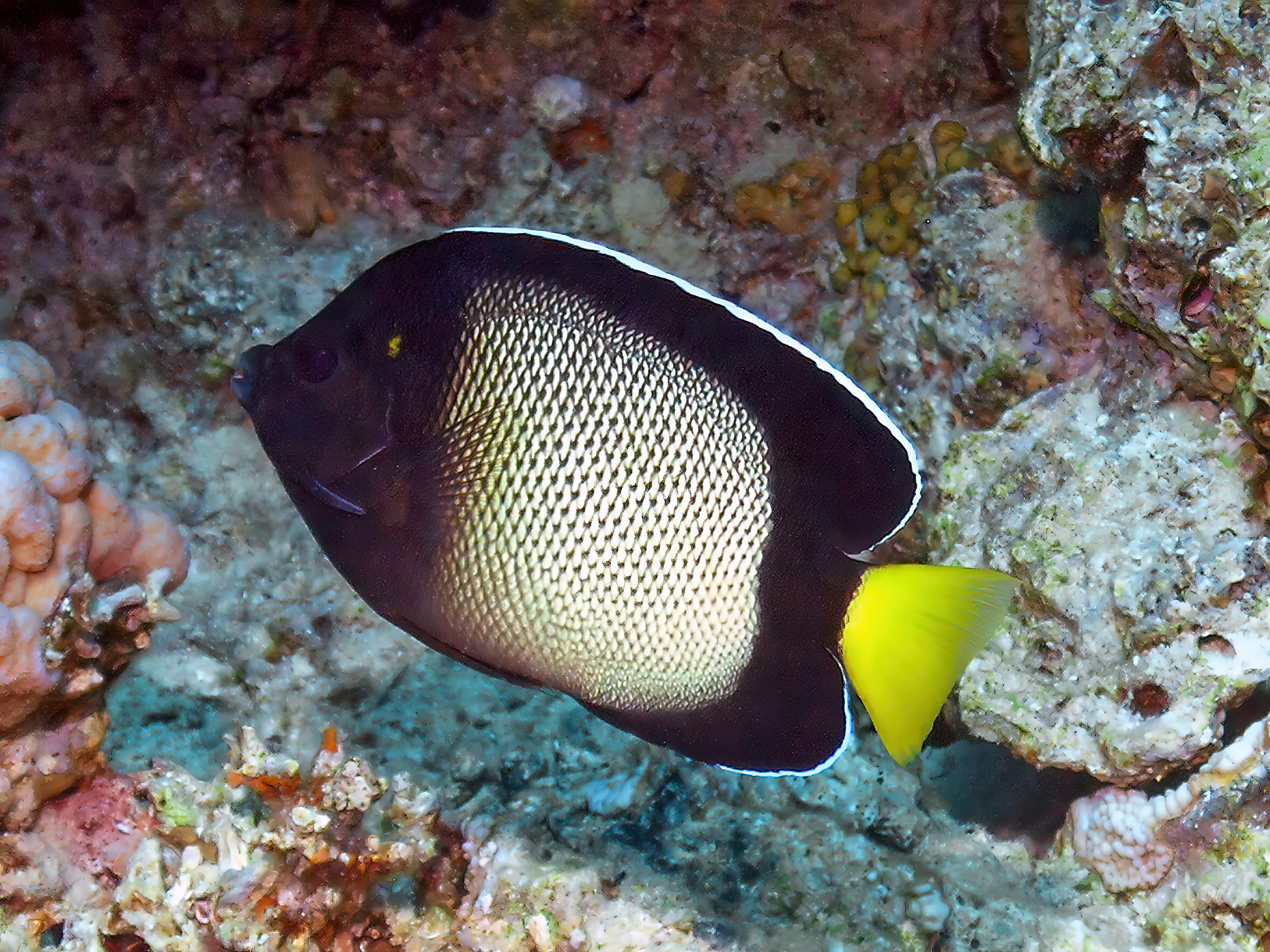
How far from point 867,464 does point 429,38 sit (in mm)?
1960

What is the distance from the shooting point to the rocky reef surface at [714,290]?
199 centimetres

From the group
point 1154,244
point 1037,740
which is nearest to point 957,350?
point 1154,244

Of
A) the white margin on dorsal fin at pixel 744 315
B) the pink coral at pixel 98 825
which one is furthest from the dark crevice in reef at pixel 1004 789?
the pink coral at pixel 98 825

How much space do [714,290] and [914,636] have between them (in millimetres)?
1802

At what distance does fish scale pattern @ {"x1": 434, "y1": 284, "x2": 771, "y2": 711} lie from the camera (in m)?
1.40

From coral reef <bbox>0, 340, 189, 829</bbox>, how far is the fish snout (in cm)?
71

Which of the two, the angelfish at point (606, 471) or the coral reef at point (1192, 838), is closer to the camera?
the angelfish at point (606, 471)

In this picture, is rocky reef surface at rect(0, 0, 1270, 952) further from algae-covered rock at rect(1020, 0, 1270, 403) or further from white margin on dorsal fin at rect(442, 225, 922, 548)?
white margin on dorsal fin at rect(442, 225, 922, 548)

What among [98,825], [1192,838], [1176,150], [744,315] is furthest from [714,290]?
[98,825]

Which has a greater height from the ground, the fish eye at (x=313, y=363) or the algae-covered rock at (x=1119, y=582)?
the fish eye at (x=313, y=363)

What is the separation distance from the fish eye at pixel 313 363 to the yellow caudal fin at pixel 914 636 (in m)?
0.84

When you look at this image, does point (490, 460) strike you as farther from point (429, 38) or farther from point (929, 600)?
point (429, 38)

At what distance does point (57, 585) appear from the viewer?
1.93 metres

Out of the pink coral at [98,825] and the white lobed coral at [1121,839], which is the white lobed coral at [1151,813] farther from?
the pink coral at [98,825]
